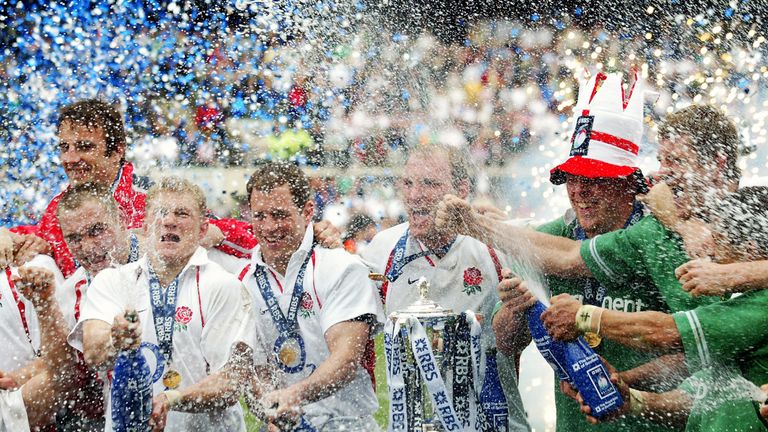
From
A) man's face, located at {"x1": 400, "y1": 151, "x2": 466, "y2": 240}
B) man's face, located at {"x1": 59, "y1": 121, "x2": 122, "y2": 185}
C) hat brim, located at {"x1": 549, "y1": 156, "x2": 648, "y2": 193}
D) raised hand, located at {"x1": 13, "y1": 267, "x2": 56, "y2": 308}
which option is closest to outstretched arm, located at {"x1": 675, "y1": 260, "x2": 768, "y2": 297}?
hat brim, located at {"x1": 549, "y1": 156, "x2": 648, "y2": 193}

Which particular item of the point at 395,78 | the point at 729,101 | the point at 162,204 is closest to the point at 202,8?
the point at 395,78

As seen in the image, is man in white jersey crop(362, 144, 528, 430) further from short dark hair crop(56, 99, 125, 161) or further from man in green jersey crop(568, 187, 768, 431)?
short dark hair crop(56, 99, 125, 161)

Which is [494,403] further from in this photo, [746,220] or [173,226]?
[173,226]

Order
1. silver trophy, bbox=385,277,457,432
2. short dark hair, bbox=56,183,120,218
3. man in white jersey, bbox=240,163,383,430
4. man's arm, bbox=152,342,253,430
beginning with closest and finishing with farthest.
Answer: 1. silver trophy, bbox=385,277,457,432
2. man's arm, bbox=152,342,253,430
3. man in white jersey, bbox=240,163,383,430
4. short dark hair, bbox=56,183,120,218

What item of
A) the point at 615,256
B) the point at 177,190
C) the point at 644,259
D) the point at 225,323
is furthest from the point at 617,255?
the point at 177,190

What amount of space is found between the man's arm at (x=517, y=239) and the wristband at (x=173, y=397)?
5.06ft

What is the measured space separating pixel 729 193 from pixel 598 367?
934mm

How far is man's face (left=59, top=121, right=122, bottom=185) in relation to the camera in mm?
5449

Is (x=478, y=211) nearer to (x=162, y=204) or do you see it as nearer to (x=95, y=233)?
(x=162, y=204)

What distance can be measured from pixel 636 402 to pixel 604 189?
110 cm

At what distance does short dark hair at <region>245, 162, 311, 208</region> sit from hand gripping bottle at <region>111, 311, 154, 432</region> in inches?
49.7

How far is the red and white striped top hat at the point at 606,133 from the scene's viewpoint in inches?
171

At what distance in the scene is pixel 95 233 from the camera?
5.07 metres

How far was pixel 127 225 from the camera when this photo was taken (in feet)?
17.4
